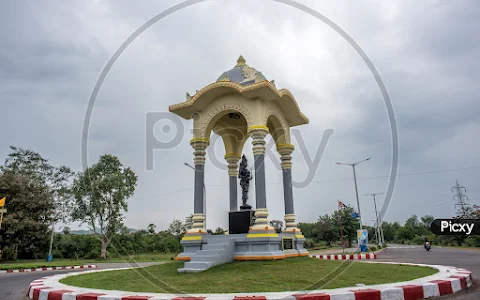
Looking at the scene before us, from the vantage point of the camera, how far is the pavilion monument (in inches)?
344

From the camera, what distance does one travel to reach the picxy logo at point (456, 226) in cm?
368

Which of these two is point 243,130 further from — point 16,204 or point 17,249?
point 17,249

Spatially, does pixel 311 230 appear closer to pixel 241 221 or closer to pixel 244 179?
pixel 244 179

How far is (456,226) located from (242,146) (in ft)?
29.6

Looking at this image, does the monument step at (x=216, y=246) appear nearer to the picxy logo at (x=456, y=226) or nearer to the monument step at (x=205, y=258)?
the monument step at (x=205, y=258)

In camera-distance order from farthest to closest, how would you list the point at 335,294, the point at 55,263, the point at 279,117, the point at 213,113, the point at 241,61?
the point at 55,263 < the point at 241,61 < the point at 279,117 < the point at 213,113 < the point at 335,294

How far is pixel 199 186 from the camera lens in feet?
34.1

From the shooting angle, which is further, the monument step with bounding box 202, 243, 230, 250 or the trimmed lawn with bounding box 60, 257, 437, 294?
the monument step with bounding box 202, 243, 230, 250

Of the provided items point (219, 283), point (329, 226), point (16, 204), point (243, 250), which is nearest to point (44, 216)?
point (16, 204)

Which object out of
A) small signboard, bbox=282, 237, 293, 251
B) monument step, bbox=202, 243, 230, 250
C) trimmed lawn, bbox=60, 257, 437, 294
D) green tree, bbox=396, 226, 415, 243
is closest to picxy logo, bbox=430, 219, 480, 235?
trimmed lawn, bbox=60, 257, 437, 294

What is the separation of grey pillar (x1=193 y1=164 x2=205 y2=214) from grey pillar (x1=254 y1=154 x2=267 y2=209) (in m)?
1.94

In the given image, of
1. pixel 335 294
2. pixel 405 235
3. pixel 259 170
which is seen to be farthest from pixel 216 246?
pixel 405 235

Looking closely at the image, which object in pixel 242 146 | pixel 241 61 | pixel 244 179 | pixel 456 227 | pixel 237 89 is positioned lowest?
pixel 456 227

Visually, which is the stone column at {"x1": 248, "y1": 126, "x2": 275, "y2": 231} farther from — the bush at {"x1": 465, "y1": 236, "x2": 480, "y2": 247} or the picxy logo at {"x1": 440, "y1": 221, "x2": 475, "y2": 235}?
the bush at {"x1": 465, "y1": 236, "x2": 480, "y2": 247}
